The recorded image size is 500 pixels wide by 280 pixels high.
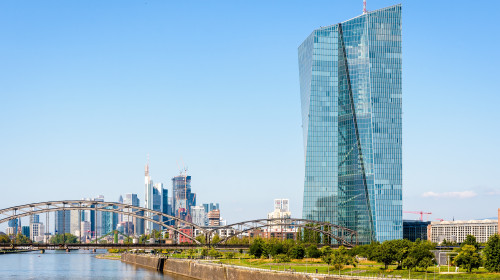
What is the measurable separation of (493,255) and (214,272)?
50321 mm

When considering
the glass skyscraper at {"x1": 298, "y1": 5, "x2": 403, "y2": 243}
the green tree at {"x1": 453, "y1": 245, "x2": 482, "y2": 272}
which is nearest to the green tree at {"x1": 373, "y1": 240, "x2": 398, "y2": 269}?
the green tree at {"x1": 453, "y1": 245, "x2": 482, "y2": 272}

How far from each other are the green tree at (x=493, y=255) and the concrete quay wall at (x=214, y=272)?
22.6 m

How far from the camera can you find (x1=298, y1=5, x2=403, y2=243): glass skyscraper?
598 feet

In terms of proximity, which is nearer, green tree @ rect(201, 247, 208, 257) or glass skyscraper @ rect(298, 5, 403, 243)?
green tree @ rect(201, 247, 208, 257)

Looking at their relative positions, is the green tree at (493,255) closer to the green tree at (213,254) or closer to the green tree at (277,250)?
the green tree at (277,250)

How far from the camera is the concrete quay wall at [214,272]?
96.9 m

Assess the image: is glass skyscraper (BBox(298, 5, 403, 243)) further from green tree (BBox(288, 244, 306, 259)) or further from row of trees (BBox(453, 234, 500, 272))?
row of trees (BBox(453, 234, 500, 272))

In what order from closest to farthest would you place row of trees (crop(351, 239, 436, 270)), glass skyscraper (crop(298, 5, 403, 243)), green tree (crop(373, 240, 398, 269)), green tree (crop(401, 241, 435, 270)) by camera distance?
1. green tree (crop(401, 241, 435, 270))
2. row of trees (crop(351, 239, 436, 270))
3. green tree (crop(373, 240, 398, 269))
4. glass skyscraper (crop(298, 5, 403, 243))

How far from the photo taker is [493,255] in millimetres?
93250

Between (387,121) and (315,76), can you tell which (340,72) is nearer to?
(315,76)

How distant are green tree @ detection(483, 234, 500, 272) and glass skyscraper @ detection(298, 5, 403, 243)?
284 feet

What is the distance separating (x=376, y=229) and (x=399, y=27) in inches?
2300

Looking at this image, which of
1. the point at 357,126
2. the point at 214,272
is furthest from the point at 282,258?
the point at 357,126

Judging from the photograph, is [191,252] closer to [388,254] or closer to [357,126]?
[357,126]
